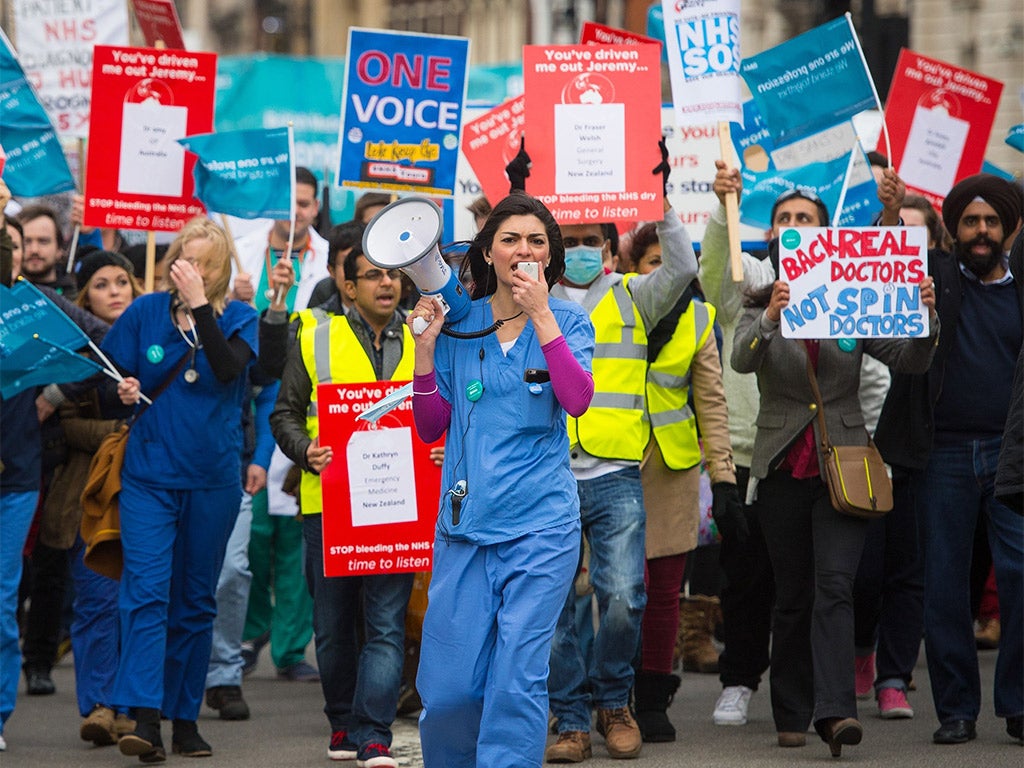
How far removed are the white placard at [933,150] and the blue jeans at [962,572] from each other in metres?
2.87

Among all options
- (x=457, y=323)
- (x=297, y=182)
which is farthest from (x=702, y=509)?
(x=457, y=323)

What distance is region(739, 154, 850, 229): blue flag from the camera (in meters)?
10.5

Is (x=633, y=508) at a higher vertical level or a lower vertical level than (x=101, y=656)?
higher

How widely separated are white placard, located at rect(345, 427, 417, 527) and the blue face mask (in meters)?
0.96

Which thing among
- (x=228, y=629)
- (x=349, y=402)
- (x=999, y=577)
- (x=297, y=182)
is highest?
(x=297, y=182)

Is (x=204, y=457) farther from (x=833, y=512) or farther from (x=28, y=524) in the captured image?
(x=833, y=512)

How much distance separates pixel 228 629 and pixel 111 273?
1855 mm

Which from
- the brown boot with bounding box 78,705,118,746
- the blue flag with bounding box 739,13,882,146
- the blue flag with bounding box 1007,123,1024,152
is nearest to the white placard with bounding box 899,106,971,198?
the blue flag with bounding box 739,13,882,146

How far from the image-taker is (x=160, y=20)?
1193 cm

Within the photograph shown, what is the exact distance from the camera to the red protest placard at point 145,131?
10062 mm

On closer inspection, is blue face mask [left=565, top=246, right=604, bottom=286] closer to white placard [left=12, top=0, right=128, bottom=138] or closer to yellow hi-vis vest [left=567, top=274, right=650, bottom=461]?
yellow hi-vis vest [left=567, top=274, right=650, bottom=461]

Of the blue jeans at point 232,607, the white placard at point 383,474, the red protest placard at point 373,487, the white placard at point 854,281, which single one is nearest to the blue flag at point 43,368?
the red protest placard at point 373,487

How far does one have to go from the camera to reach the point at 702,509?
35.1ft

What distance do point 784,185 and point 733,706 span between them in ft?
9.73
